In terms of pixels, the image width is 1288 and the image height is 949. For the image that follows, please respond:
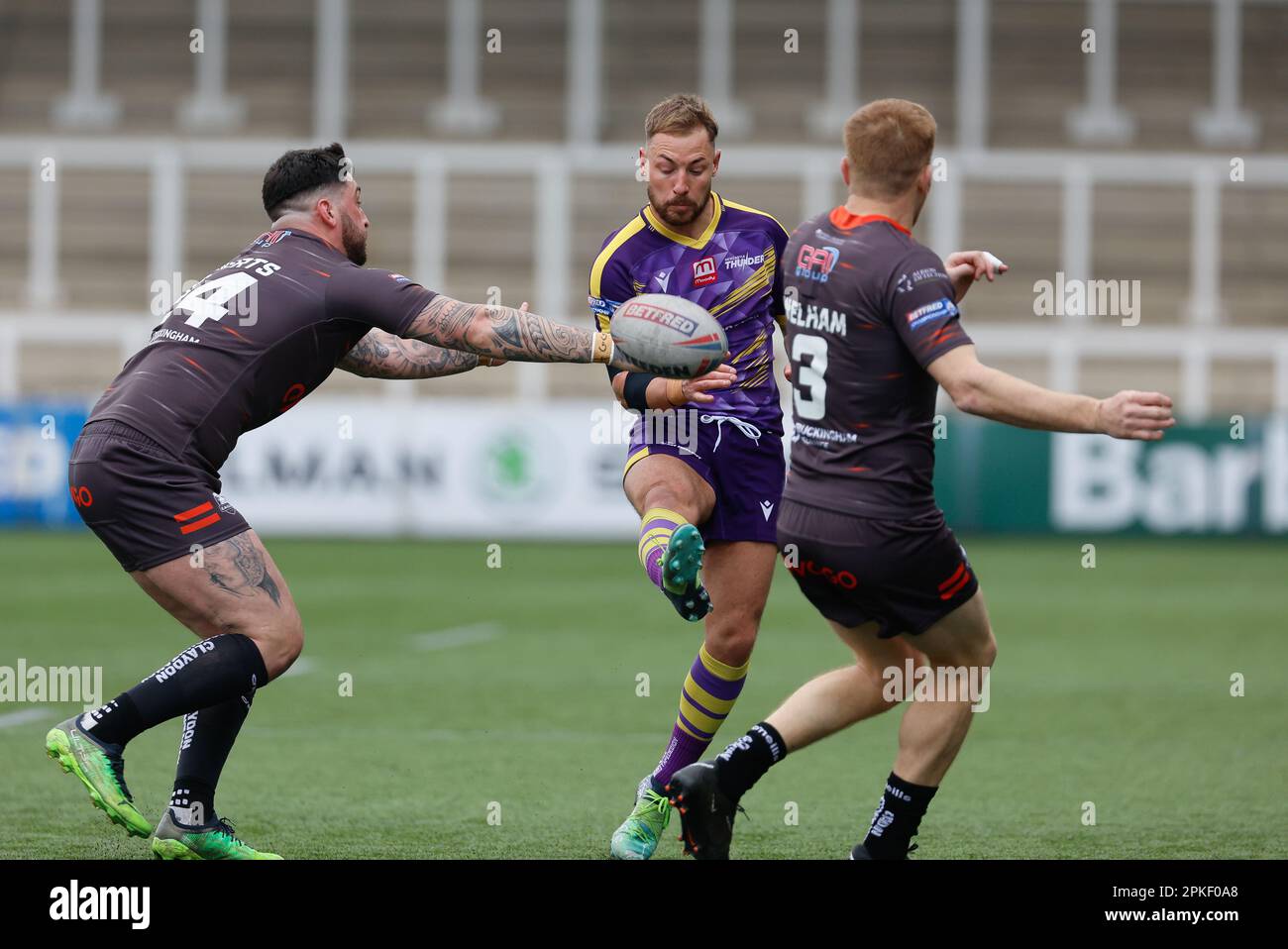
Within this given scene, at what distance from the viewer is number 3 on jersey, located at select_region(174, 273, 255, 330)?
5590 millimetres

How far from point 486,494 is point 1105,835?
46.1 feet

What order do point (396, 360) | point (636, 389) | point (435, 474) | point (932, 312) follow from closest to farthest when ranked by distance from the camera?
point (932, 312) < point (636, 389) < point (396, 360) < point (435, 474)

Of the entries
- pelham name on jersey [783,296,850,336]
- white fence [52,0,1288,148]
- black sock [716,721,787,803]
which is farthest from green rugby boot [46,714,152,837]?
white fence [52,0,1288,148]

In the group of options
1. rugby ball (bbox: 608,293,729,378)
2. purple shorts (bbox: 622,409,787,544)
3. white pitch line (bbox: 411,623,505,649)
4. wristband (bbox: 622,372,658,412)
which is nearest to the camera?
rugby ball (bbox: 608,293,729,378)

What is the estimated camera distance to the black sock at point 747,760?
218 inches

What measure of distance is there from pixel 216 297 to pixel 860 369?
206 cm

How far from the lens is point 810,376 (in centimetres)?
523

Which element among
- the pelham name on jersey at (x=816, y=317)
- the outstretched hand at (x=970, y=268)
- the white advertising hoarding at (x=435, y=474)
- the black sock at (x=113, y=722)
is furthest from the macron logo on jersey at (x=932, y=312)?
the white advertising hoarding at (x=435, y=474)

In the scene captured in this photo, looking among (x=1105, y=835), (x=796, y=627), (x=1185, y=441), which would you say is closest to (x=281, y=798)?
(x=1105, y=835)

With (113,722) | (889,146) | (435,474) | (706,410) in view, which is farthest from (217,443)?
(435,474)

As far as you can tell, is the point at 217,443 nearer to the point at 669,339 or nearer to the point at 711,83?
the point at 669,339

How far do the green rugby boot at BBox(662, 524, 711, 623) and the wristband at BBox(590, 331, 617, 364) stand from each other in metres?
0.63

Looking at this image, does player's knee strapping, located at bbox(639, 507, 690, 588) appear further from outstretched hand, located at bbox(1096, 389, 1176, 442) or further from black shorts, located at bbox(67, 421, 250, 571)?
outstretched hand, located at bbox(1096, 389, 1176, 442)
